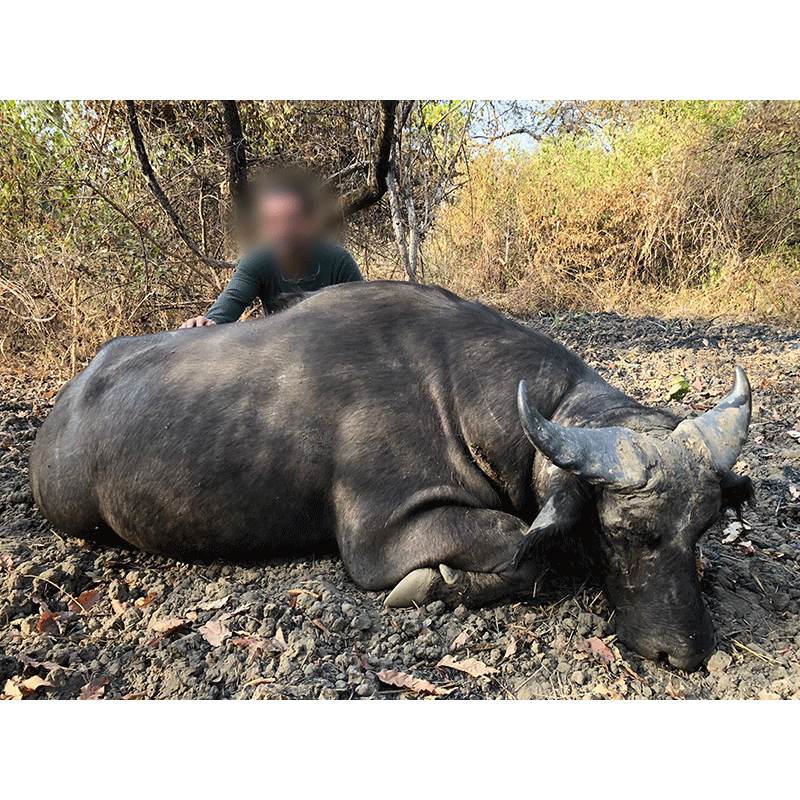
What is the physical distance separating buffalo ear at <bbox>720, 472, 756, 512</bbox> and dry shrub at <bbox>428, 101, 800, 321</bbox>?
856 cm

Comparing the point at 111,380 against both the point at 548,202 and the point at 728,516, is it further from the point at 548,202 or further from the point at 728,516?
the point at 548,202

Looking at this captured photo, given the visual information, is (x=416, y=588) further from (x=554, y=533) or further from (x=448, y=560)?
(x=554, y=533)

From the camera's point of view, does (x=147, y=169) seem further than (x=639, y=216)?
No

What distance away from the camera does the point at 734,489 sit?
274 centimetres

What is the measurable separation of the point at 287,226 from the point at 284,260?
275 millimetres

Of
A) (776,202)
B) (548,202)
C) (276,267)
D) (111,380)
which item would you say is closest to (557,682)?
(111,380)

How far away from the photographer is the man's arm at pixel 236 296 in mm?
4844

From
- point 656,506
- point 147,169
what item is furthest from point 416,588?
point 147,169

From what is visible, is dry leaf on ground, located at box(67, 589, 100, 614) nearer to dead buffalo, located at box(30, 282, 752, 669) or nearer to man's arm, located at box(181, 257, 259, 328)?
dead buffalo, located at box(30, 282, 752, 669)

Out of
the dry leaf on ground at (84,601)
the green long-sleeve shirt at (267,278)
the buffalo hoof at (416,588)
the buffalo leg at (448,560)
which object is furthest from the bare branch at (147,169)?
the buffalo hoof at (416,588)

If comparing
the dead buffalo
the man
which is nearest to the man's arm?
the man

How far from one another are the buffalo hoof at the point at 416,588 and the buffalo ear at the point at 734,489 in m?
1.31

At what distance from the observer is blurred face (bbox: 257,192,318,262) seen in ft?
16.9

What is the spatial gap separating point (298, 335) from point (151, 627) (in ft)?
5.28
